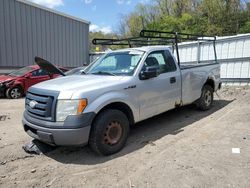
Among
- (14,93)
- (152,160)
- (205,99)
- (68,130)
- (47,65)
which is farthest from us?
(14,93)

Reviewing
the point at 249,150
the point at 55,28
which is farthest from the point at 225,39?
the point at 55,28

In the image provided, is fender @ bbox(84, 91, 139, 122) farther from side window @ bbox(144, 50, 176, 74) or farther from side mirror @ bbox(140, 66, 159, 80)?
side window @ bbox(144, 50, 176, 74)

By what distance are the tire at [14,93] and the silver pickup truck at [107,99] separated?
23.1ft

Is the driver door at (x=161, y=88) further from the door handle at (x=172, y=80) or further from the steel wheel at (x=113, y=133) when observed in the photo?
the steel wheel at (x=113, y=133)

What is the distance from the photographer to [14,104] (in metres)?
10.4

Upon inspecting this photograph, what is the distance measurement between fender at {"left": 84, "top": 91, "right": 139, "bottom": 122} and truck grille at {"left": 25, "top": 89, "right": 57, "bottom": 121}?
1.81 ft

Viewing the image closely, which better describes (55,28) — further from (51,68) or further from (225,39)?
(51,68)

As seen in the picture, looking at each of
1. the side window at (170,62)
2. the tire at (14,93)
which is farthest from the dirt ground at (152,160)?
the tire at (14,93)

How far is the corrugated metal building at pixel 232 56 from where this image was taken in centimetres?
1041

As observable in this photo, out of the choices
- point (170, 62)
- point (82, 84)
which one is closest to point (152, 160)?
point (82, 84)

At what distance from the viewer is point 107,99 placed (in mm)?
4594

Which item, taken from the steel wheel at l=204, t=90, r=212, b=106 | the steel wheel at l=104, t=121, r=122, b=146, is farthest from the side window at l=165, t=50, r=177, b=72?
the steel wheel at l=104, t=121, r=122, b=146

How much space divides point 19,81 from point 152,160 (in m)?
9.25

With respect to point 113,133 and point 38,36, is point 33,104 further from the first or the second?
point 38,36
